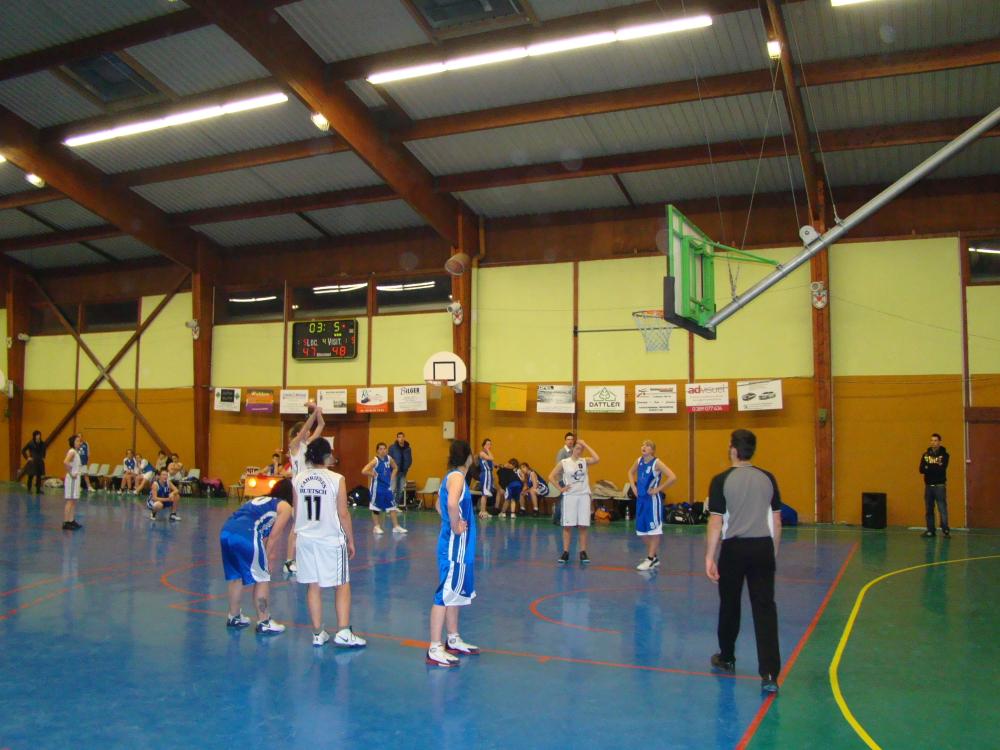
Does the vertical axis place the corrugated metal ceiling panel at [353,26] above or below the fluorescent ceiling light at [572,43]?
above

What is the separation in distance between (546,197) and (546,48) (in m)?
6.48

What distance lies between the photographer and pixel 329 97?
56.0 feet

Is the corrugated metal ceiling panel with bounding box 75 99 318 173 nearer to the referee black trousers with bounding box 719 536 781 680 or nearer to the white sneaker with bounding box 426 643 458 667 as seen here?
the white sneaker with bounding box 426 643 458 667

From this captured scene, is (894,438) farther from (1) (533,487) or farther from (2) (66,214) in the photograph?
(2) (66,214)

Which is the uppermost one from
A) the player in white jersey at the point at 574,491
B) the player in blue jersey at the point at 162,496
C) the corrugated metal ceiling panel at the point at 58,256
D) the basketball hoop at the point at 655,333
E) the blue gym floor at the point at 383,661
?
the corrugated metal ceiling panel at the point at 58,256

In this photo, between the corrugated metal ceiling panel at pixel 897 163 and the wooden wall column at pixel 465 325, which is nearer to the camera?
the corrugated metal ceiling panel at pixel 897 163

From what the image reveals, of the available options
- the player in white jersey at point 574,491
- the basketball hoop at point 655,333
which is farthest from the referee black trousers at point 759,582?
the basketball hoop at point 655,333

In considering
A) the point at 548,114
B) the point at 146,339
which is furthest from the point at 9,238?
the point at 548,114

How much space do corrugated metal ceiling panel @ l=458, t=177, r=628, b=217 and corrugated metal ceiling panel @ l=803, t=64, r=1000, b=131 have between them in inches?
211

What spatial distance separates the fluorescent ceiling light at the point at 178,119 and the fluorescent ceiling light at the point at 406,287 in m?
6.93

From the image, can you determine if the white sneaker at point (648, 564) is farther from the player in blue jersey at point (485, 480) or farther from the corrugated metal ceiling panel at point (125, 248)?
the corrugated metal ceiling panel at point (125, 248)

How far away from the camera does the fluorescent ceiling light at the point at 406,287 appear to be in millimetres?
23609

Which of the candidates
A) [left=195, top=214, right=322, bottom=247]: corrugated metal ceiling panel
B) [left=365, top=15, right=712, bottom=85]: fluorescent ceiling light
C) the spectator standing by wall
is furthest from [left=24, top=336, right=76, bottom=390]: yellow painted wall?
[left=365, top=15, right=712, bottom=85]: fluorescent ceiling light

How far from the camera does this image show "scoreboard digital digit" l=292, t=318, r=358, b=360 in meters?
24.3
